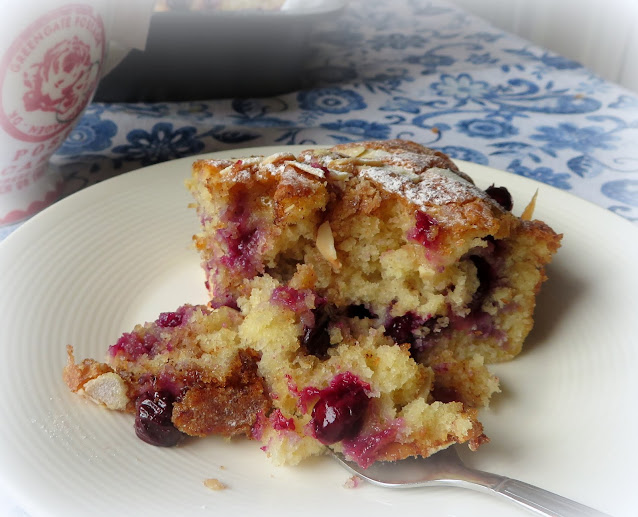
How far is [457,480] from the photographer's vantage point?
175cm

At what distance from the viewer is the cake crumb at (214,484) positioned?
175cm

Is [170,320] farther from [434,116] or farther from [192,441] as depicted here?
[434,116]

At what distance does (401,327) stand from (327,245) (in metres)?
0.38

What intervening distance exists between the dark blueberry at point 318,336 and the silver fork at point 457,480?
0.37 metres

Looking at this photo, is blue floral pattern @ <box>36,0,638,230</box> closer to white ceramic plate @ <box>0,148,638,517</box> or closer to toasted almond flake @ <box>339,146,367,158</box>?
white ceramic plate @ <box>0,148,638,517</box>

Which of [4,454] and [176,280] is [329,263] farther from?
[4,454]

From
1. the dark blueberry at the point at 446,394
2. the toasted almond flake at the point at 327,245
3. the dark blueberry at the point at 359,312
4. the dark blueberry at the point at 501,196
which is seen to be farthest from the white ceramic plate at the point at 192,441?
the toasted almond flake at the point at 327,245

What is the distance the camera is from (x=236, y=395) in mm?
1944

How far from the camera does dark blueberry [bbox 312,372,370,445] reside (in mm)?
1800

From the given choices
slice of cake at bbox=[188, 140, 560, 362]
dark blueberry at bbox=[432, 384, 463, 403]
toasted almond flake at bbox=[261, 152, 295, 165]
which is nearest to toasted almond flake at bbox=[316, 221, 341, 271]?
slice of cake at bbox=[188, 140, 560, 362]

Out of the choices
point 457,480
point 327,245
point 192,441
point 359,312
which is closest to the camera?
point 457,480

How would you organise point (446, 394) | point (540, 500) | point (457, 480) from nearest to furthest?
point (540, 500)
point (457, 480)
point (446, 394)

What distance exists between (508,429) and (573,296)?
0.70 meters

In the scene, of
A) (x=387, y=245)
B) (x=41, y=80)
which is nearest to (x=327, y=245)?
(x=387, y=245)
